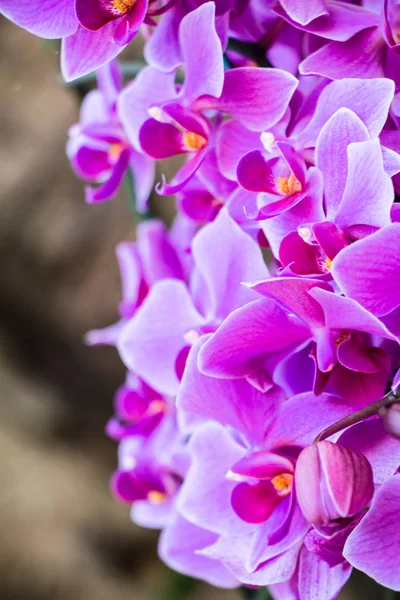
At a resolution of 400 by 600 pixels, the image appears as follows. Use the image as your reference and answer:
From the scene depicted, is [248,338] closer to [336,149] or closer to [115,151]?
[336,149]

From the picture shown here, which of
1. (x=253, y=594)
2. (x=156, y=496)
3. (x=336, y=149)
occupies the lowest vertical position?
(x=253, y=594)

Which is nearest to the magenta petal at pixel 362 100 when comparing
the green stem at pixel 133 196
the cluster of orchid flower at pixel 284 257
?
the cluster of orchid flower at pixel 284 257

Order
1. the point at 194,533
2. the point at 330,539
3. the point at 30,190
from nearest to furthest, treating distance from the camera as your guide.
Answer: the point at 330,539, the point at 194,533, the point at 30,190

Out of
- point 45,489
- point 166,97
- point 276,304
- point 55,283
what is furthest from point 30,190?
point 276,304

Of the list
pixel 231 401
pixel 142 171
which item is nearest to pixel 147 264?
pixel 142 171

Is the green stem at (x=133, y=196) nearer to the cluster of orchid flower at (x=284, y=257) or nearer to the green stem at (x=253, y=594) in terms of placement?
the cluster of orchid flower at (x=284, y=257)

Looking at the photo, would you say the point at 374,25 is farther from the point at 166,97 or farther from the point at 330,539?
the point at 330,539

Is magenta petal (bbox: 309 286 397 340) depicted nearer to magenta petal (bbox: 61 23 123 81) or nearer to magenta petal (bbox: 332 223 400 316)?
magenta petal (bbox: 332 223 400 316)
